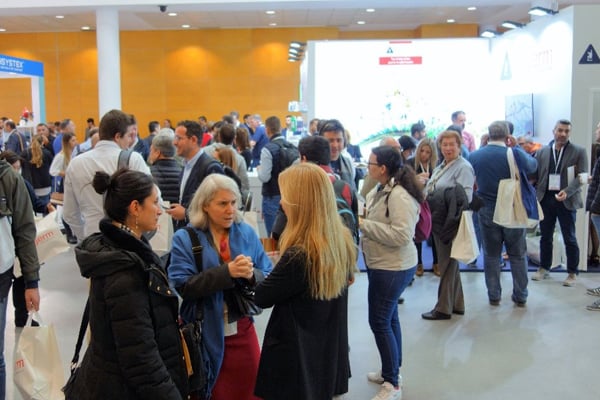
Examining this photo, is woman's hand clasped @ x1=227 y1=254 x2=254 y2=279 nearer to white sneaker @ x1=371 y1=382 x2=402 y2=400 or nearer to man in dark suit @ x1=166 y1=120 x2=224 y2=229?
white sneaker @ x1=371 y1=382 x2=402 y2=400

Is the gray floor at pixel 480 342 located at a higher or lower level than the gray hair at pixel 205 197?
lower

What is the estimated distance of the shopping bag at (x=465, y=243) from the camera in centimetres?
443

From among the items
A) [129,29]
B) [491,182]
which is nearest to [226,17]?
[129,29]

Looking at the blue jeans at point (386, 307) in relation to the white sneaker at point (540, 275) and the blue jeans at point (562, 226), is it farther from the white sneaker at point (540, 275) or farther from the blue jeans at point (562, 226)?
the white sneaker at point (540, 275)

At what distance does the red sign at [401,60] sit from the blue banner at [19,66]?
20.3 ft

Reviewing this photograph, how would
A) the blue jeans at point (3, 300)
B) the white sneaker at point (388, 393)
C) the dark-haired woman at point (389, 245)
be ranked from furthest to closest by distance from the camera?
the white sneaker at point (388, 393)
the dark-haired woman at point (389, 245)
the blue jeans at point (3, 300)

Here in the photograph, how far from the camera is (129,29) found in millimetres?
15938

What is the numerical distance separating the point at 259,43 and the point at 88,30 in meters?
4.72

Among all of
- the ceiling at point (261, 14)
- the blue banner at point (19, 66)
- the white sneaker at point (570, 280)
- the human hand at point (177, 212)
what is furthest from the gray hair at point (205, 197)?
the blue banner at point (19, 66)

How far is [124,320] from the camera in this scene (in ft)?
5.65

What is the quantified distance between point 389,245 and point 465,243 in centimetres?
153

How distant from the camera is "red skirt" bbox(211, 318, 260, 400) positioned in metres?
2.45

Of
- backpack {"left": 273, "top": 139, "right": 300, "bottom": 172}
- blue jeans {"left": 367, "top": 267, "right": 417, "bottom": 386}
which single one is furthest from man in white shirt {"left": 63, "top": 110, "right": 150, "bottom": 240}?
backpack {"left": 273, "top": 139, "right": 300, "bottom": 172}

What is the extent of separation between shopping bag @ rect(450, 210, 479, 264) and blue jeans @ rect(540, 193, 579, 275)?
1616 mm
